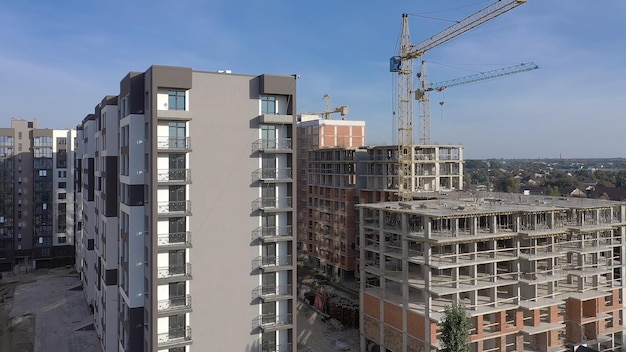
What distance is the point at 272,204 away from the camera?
26172 mm

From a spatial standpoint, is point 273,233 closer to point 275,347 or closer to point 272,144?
point 272,144

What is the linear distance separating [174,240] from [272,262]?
224 inches

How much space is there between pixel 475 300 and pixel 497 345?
3.89 m

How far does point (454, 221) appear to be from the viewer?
29.5 metres

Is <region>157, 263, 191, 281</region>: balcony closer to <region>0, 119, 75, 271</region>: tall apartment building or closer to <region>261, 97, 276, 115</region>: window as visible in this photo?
<region>261, 97, 276, 115</region>: window

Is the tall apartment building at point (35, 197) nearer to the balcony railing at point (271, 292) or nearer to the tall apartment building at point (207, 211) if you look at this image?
the tall apartment building at point (207, 211)

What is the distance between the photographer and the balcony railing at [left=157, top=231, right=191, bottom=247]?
23.7m

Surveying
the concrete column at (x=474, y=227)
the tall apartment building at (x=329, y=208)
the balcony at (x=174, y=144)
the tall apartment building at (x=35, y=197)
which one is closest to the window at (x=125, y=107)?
the balcony at (x=174, y=144)

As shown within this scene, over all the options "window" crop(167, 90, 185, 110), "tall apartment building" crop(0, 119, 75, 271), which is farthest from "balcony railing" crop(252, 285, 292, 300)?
"tall apartment building" crop(0, 119, 75, 271)

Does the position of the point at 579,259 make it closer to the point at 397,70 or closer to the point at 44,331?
the point at 397,70

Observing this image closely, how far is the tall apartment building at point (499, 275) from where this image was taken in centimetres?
2972

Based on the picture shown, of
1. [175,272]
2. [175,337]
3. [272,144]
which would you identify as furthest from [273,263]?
[272,144]

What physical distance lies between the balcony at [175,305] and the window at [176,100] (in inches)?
396

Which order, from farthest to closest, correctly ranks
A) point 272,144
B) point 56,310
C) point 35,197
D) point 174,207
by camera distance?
1. point 35,197
2. point 56,310
3. point 272,144
4. point 174,207
